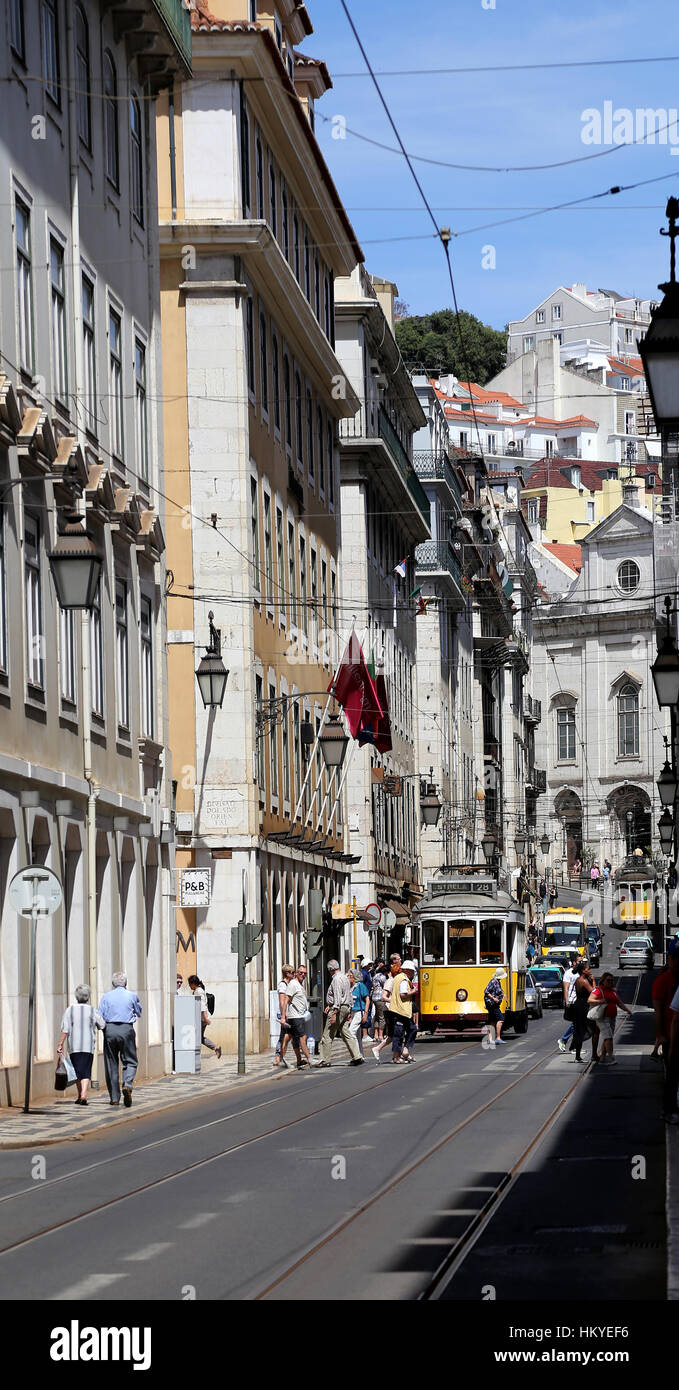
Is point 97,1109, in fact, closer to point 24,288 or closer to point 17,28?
point 24,288

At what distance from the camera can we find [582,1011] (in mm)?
36688

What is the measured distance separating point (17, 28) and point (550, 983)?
52.1 metres

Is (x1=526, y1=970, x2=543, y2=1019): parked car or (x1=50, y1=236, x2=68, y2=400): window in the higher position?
(x1=50, y1=236, x2=68, y2=400): window

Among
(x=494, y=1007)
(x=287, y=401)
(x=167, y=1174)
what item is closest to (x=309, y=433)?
(x=287, y=401)

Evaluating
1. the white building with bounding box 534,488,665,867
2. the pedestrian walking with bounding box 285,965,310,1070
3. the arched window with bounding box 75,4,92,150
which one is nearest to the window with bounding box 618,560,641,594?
the white building with bounding box 534,488,665,867

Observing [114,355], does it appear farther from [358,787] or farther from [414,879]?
[414,879]

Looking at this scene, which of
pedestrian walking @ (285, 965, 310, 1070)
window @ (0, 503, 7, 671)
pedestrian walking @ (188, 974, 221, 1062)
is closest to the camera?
window @ (0, 503, 7, 671)

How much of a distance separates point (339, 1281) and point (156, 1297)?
3.59ft

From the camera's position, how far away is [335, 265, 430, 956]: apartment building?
6306 centimetres

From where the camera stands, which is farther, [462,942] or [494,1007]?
[462,942]

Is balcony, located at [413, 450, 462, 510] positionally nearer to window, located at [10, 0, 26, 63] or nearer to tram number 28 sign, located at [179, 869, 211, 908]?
tram number 28 sign, located at [179, 869, 211, 908]

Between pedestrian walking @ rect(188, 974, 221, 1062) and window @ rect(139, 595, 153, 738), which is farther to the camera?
pedestrian walking @ rect(188, 974, 221, 1062)

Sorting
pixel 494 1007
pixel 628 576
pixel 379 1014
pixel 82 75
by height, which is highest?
pixel 628 576

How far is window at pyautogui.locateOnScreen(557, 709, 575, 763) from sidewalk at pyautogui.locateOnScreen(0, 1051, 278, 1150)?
113458mm
